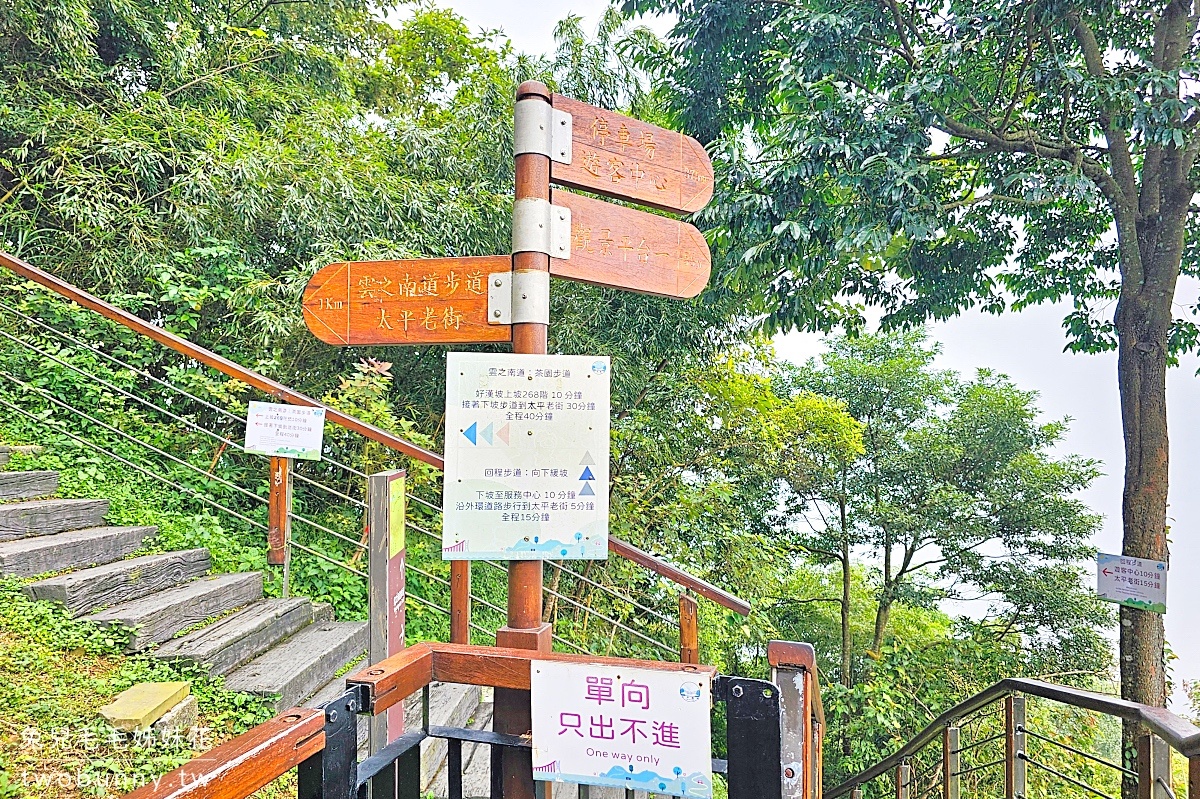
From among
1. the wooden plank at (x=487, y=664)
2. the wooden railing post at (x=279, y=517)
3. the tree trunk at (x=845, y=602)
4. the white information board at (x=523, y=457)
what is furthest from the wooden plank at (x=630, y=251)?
the tree trunk at (x=845, y=602)

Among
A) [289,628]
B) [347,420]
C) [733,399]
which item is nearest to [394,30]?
[733,399]

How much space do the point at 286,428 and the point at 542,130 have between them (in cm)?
210

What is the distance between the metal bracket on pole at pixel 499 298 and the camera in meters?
1.56

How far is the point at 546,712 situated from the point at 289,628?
2.29 m

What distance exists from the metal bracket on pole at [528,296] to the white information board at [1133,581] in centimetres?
360

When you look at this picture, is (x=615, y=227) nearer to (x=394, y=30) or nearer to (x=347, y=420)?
(x=347, y=420)

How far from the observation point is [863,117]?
3361 mm

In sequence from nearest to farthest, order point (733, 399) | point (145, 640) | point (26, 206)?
1. point (145, 640)
2. point (26, 206)
3. point (733, 399)

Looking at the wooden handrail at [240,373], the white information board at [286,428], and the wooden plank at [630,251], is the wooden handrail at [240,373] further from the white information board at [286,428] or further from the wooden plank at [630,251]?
the wooden plank at [630,251]

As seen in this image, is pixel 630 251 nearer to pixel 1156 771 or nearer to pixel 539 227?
pixel 539 227

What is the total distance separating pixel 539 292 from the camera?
5.04 ft

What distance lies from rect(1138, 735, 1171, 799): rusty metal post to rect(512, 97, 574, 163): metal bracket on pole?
1.86 m

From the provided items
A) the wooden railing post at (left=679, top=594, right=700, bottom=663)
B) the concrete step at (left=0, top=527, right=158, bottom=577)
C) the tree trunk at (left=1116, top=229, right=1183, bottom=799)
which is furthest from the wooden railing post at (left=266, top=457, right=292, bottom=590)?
the tree trunk at (left=1116, top=229, right=1183, bottom=799)

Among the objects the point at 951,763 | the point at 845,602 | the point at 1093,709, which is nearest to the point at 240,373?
the point at 1093,709
